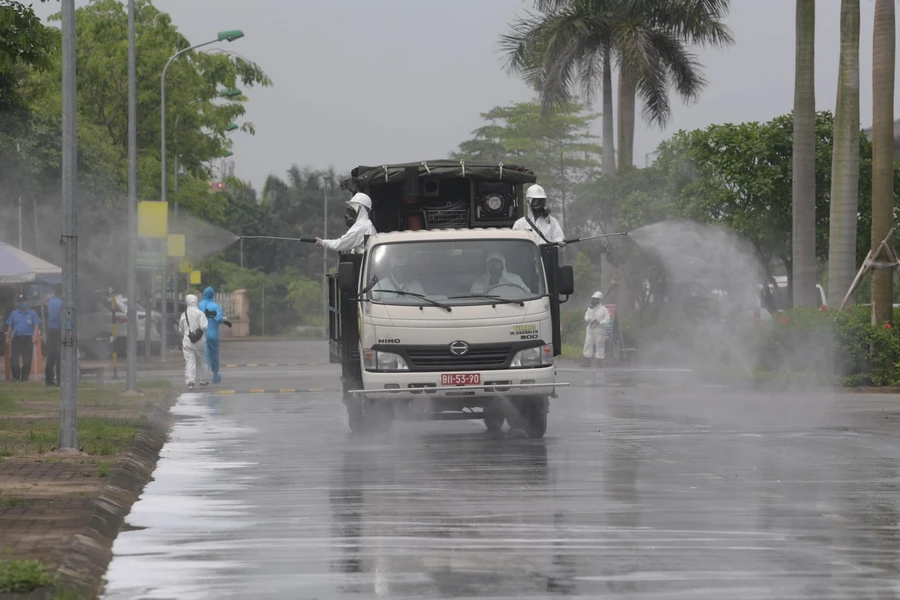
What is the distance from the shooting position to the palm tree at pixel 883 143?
2720 centimetres

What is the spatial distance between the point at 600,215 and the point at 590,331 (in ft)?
39.2

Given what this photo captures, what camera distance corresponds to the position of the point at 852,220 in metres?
28.0

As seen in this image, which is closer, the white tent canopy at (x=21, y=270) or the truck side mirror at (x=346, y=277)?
the truck side mirror at (x=346, y=277)

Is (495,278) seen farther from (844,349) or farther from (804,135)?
(804,135)

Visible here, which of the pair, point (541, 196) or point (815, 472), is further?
point (541, 196)

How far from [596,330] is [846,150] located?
10.0 metres

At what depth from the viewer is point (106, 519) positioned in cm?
998

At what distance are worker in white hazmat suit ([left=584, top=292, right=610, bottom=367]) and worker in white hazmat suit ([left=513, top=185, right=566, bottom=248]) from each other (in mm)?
18764

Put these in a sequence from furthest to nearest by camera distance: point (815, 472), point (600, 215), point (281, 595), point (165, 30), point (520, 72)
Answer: point (165, 30) < point (600, 215) < point (520, 72) < point (815, 472) < point (281, 595)

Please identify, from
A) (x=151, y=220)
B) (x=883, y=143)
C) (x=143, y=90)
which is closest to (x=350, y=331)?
(x=151, y=220)

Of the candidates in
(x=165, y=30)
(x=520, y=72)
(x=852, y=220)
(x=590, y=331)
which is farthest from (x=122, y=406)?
(x=165, y=30)

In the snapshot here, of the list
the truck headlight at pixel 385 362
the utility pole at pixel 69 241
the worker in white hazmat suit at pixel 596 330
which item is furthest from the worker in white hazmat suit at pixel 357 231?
the worker in white hazmat suit at pixel 596 330

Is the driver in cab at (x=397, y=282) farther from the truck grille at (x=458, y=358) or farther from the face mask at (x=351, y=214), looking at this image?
the face mask at (x=351, y=214)

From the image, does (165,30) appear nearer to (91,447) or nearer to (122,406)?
(122,406)
